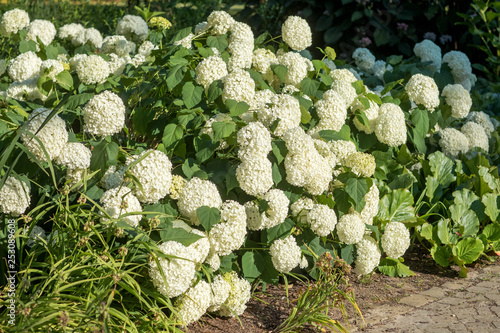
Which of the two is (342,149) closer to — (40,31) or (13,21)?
(40,31)

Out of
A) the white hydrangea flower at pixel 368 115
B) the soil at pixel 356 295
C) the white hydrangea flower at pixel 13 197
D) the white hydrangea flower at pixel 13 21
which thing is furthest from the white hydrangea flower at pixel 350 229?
the white hydrangea flower at pixel 13 21

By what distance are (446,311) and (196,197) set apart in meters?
1.56

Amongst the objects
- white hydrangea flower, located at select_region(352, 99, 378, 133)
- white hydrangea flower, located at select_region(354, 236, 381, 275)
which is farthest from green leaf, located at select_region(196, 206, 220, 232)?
white hydrangea flower, located at select_region(352, 99, 378, 133)

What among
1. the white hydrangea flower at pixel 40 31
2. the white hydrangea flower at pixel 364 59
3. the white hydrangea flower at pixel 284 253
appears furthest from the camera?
the white hydrangea flower at pixel 364 59

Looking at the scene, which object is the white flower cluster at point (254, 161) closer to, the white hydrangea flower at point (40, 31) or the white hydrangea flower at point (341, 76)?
the white hydrangea flower at point (341, 76)

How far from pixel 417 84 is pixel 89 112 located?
98.9 inches

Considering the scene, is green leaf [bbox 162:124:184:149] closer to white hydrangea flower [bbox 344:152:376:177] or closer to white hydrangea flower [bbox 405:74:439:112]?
white hydrangea flower [bbox 344:152:376:177]

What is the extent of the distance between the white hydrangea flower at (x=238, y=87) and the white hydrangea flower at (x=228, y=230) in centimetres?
67

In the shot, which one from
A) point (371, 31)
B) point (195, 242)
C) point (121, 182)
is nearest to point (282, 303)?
point (195, 242)

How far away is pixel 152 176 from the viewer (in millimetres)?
2709

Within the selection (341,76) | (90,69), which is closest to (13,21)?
(90,69)

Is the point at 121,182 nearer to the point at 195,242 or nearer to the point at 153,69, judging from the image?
the point at 195,242

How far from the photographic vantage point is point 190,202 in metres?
2.85

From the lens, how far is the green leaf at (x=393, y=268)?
371 centimetres
